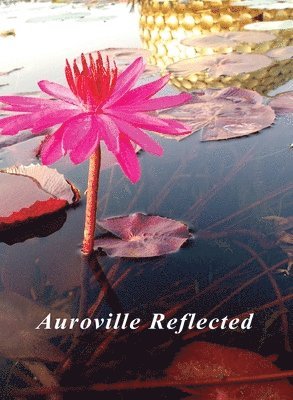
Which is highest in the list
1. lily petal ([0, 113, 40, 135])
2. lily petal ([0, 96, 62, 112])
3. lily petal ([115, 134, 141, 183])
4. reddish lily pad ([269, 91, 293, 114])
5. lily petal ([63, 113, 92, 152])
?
lily petal ([0, 96, 62, 112])

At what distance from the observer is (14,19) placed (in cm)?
261

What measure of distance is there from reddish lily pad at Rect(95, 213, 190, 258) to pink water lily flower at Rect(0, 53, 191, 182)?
0.16 meters

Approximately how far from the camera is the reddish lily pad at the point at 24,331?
1.61 feet

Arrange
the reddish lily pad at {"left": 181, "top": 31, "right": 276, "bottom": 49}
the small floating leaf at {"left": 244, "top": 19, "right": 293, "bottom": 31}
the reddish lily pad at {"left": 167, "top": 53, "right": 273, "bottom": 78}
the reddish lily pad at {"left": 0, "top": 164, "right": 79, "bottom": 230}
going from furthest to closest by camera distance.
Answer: the small floating leaf at {"left": 244, "top": 19, "right": 293, "bottom": 31}
the reddish lily pad at {"left": 181, "top": 31, "right": 276, "bottom": 49}
the reddish lily pad at {"left": 167, "top": 53, "right": 273, "bottom": 78}
the reddish lily pad at {"left": 0, "top": 164, "right": 79, "bottom": 230}

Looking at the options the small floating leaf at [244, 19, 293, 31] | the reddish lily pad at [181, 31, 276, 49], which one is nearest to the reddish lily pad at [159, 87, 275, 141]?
the reddish lily pad at [181, 31, 276, 49]

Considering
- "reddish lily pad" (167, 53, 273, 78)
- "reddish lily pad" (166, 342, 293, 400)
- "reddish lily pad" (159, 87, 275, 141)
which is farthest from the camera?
"reddish lily pad" (167, 53, 273, 78)

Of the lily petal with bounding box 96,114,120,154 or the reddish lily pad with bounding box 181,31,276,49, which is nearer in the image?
the lily petal with bounding box 96,114,120,154

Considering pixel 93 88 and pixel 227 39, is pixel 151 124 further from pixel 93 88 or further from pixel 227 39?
pixel 227 39

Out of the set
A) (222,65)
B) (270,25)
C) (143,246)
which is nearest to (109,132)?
(143,246)

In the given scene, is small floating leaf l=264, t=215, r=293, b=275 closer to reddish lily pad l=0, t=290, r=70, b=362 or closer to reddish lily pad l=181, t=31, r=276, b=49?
reddish lily pad l=0, t=290, r=70, b=362

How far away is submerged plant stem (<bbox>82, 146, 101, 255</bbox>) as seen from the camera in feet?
1.87

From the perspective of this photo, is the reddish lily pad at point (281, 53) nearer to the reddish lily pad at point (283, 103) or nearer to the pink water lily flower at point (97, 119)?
the reddish lily pad at point (283, 103)

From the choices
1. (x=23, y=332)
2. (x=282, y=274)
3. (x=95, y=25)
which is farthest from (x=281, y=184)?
(x=95, y=25)

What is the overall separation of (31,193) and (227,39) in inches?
44.9
